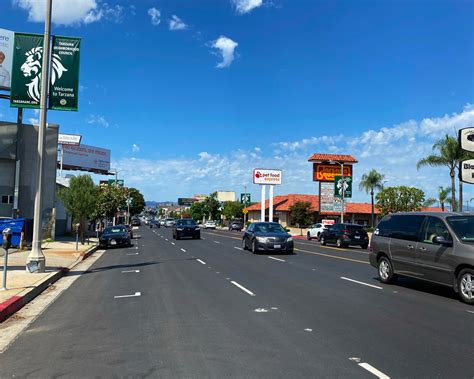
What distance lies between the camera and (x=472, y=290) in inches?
369

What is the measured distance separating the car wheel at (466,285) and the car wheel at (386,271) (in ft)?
8.21

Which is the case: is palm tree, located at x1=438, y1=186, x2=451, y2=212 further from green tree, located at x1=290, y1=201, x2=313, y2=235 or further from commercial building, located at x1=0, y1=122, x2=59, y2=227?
commercial building, located at x1=0, y1=122, x2=59, y2=227

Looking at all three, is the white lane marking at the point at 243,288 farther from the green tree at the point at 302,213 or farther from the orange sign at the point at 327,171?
the green tree at the point at 302,213

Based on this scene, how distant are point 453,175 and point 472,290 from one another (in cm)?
3335

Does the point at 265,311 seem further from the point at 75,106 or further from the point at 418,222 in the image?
the point at 75,106

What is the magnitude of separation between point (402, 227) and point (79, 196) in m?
22.0

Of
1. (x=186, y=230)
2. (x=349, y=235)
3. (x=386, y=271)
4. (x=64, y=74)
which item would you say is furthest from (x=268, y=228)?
(x=186, y=230)

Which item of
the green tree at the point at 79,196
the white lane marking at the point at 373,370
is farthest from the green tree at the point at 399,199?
the white lane marking at the point at 373,370

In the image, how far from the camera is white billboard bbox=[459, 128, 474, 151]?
43.3 feet

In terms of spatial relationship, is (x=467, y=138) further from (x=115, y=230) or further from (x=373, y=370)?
(x=115, y=230)

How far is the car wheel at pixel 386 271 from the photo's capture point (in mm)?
12125

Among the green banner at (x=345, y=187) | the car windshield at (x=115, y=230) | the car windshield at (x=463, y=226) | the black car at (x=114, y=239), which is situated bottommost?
the black car at (x=114, y=239)

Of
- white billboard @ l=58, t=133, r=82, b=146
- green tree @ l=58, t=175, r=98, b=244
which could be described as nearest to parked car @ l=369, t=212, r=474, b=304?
green tree @ l=58, t=175, r=98, b=244

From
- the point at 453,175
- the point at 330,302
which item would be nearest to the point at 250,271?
the point at 330,302
